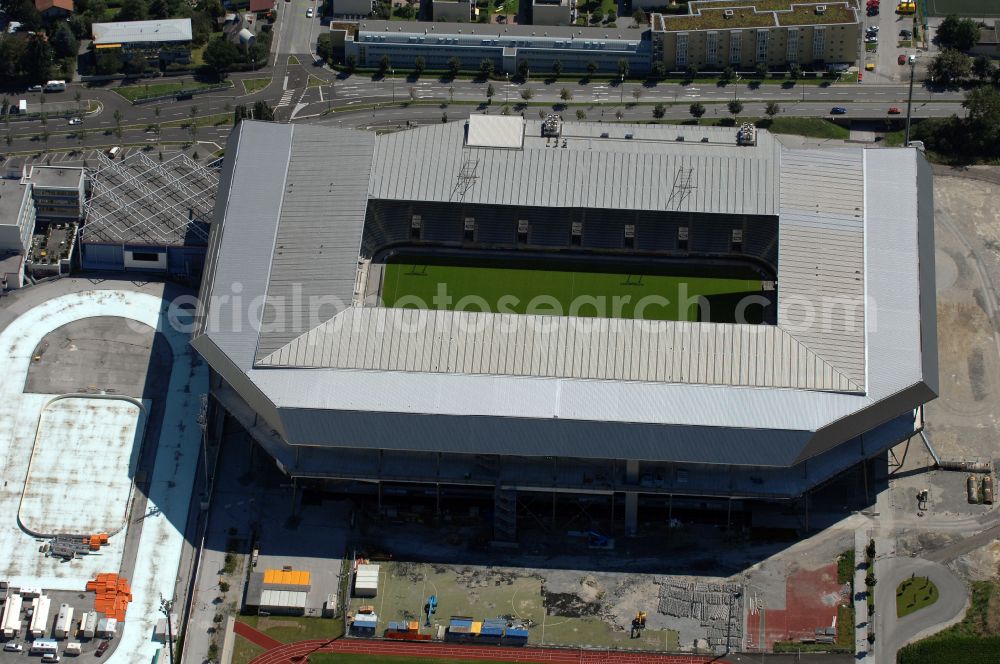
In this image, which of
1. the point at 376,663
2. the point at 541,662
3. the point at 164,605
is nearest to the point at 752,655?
the point at 541,662

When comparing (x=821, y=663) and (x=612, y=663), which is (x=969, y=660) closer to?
(x=821, y=663)

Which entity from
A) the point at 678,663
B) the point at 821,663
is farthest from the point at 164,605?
the point at 821,663

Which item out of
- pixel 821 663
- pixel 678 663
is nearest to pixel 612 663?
pixel 678 663

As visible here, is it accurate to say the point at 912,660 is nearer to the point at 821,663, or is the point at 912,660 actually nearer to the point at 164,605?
the point at 821,663

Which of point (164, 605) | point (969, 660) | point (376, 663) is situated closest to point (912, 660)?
point (969, 660)

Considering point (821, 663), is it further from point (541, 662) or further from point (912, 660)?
point (541, 662)

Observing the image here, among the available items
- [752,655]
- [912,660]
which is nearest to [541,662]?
[752,655]

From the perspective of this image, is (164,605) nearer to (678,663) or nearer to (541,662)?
(541,662)
